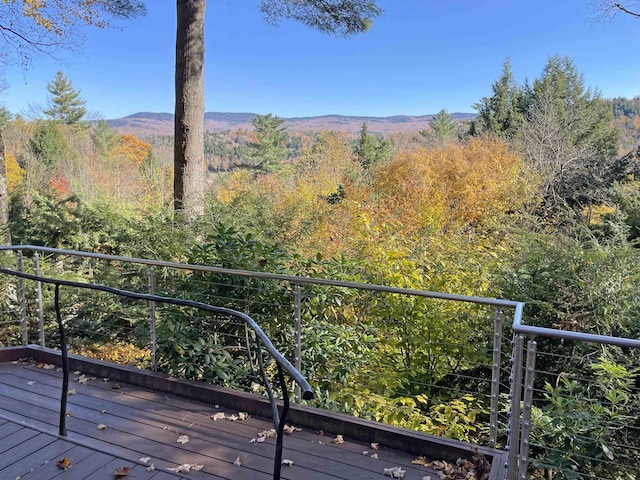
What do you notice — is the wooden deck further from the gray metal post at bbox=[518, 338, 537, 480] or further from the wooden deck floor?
the gray metal post at bbox=[518, 338, 537, 480]

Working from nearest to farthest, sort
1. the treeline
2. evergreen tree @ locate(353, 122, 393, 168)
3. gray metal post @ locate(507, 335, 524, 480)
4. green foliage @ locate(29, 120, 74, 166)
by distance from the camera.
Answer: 1. gray metal post @ locate(507, 335, 524, 480)
2. the treeline
3. green foliage @ locate(29, 120, 74, 166)
4. evergreen tree @ locate(353, 122, 393, 168)

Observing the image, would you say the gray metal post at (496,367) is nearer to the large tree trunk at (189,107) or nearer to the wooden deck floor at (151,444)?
the wooden deck floor at (151,444)

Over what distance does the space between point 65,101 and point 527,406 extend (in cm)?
4366

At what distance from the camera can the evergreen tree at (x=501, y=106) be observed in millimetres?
25047

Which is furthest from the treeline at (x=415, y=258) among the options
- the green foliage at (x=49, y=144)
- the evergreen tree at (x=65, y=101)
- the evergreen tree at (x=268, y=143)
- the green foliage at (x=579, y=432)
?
the evergreen tree at (x=65, y=101)

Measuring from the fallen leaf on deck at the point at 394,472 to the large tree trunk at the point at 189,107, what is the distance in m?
4.72

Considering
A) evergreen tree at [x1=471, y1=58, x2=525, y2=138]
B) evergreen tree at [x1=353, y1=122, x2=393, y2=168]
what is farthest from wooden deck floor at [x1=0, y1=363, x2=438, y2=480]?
evergreen tree at [x1=353, y1=122, x2=393, y2=168]

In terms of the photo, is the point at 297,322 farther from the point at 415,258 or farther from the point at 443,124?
the point at 443,124

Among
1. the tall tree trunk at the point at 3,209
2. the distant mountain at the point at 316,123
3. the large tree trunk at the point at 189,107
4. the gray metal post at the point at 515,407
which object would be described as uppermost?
the distant mountain at the point at 316,123

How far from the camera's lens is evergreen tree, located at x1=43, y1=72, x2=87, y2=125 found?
36.4m

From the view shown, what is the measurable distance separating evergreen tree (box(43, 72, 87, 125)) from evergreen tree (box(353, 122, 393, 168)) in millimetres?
24101

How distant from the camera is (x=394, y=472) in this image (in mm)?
2205

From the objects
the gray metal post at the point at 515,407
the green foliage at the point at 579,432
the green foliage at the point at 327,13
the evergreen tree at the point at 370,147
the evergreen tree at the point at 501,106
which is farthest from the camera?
the evergreen tree at the point at 370,147

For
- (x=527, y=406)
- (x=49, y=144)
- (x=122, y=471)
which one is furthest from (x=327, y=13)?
(x=49, y=144)
